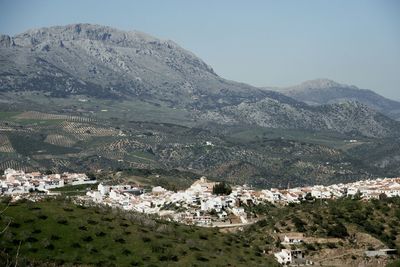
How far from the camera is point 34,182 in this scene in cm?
12388

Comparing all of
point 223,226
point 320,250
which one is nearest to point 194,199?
point 223,226

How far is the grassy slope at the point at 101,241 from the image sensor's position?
34.2 meters

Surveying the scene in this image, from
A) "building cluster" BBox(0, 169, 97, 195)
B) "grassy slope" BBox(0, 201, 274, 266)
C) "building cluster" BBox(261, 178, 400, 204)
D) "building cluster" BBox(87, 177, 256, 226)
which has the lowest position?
"building cluster" BBox(0, 169, 97, 195)

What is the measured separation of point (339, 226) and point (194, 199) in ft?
114

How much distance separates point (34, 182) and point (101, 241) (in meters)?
89.6

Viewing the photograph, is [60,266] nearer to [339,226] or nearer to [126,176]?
[339,226]

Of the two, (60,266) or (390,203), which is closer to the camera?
(60,266)

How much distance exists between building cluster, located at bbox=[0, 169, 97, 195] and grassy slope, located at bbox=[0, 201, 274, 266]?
66.6 meters

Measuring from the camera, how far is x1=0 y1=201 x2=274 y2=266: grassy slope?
112 ft

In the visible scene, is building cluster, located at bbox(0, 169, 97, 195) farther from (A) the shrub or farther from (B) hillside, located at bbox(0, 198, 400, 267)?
(A) the shrub

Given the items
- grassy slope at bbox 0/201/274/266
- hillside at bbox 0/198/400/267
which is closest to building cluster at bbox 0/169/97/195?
hillside at bbox 0/198/400/267

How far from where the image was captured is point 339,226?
65875 millimetres

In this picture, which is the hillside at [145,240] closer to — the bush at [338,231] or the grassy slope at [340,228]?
the bush at [338,231]

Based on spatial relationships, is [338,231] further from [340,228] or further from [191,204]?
[191,204]
